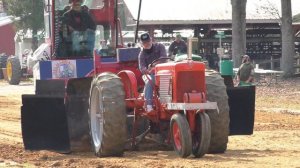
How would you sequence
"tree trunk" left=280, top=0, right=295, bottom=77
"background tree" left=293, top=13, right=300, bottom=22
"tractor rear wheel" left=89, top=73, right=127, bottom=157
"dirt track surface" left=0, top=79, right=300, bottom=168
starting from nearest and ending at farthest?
"dirt track surface" left=0, top=79, right=300, bottom=168 < "tractor rear wheel" left=89, top=73, right=127, bottom=157 < "tree trunk" left=280, top=0, right=295, bottom=77 < "background tree" left=293, top=13, right=300, bottom=22

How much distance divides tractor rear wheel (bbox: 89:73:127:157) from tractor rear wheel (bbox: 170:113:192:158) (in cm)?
79

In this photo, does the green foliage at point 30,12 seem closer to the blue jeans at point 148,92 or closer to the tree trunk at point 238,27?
the tree trunk at point 238,27

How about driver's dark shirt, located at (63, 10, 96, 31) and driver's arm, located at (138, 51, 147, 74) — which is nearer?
driver's arm, located at (138, 51, 147, 74)

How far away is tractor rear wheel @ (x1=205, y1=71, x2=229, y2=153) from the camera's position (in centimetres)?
1117

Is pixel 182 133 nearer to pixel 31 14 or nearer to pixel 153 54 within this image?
pixel 153 54

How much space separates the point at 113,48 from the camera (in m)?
15.0

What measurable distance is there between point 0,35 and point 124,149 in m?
59.6

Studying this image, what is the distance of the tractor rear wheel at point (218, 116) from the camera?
11172mm

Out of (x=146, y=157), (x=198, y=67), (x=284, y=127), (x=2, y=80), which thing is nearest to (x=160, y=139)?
(x=146, y=157)

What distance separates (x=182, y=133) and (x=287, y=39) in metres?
22.6

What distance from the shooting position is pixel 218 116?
11172 mm

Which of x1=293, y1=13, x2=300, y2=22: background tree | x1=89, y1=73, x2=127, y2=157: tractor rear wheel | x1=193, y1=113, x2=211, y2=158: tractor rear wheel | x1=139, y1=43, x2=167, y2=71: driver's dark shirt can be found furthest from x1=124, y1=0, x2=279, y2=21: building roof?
x1=193, y1=113, x2=211, y2=158: tractor rear wheel

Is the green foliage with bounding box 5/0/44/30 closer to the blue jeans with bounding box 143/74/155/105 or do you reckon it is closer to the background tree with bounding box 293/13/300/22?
the background tree with bounding box 293/13/300/22

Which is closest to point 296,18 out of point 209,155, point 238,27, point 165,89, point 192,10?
point 192,10
